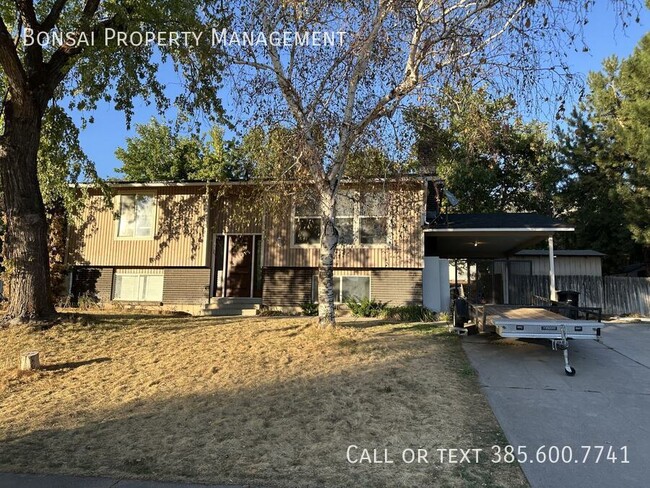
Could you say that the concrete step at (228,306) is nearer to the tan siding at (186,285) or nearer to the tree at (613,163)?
the tan siding at (186,285)

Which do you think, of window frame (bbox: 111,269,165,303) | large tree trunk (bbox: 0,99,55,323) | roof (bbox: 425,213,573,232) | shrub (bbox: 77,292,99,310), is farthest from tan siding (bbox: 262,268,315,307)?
large tree trunk (bbox: 0,99,55,323)

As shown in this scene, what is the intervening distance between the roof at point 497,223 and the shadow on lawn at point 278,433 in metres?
7.82

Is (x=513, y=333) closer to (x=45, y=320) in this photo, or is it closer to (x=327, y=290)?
(x=327, y=290)

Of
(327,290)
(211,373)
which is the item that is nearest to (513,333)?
(327,290)

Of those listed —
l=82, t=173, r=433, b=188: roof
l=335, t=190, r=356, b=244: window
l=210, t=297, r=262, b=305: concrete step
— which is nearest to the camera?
l=82, t=173, r=433, b=188: roof

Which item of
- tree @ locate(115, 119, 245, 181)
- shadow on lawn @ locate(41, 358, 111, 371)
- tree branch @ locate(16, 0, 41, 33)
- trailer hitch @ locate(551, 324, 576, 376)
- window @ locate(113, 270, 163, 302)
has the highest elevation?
tree @ locate(115, 119, 245, 181)

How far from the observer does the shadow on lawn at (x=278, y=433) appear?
4.33m

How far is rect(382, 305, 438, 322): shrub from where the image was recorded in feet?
46.1

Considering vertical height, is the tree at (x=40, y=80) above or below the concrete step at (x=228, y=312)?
above

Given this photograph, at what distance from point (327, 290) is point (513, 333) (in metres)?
3.50

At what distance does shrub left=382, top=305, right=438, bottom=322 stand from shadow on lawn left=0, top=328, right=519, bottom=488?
706 cm

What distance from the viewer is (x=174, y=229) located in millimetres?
16078

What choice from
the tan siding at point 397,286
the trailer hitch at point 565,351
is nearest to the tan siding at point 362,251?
the tan siding at point 397,286

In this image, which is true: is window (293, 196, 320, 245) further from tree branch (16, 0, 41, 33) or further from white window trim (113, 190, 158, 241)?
tree branch (16, 0, 41, 33)
